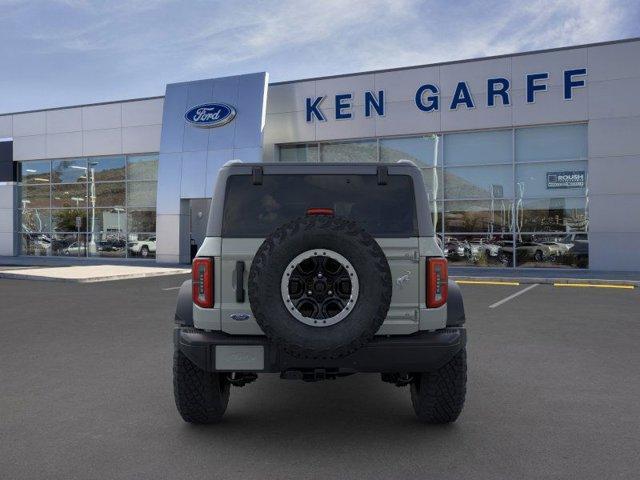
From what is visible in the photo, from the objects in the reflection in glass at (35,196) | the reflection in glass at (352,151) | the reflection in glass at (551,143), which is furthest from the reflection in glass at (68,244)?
the reflection in glass at (551,143)

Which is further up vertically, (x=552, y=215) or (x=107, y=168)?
(x=107, y=168)

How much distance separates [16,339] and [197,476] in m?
5.62

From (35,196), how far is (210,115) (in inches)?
480

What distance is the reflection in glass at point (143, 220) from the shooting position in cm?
2728

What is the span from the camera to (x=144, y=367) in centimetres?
644

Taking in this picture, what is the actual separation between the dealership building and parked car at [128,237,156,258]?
0.05 metres

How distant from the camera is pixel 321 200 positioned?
14.6 ft

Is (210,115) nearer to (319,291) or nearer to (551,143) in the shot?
(551,143)

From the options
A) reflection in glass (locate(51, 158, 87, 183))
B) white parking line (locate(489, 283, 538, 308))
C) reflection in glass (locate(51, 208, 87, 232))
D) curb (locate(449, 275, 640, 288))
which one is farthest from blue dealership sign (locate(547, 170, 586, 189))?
reflection in glass (locate(51, 208, 87, 232))

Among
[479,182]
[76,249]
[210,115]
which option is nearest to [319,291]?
[479,182]

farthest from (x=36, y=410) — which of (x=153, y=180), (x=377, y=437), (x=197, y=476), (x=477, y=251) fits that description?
(x=153, y=180)

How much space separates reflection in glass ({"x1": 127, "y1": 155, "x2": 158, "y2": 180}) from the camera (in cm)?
2739

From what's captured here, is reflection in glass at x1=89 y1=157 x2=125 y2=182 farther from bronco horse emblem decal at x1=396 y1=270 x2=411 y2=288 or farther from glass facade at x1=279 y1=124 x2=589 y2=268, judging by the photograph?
bronco horse emblem decal at x1=396 y1=270 x2=411 y2=288

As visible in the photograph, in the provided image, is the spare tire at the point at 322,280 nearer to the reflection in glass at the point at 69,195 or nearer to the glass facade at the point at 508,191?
the glass facade at the point at 508,191
